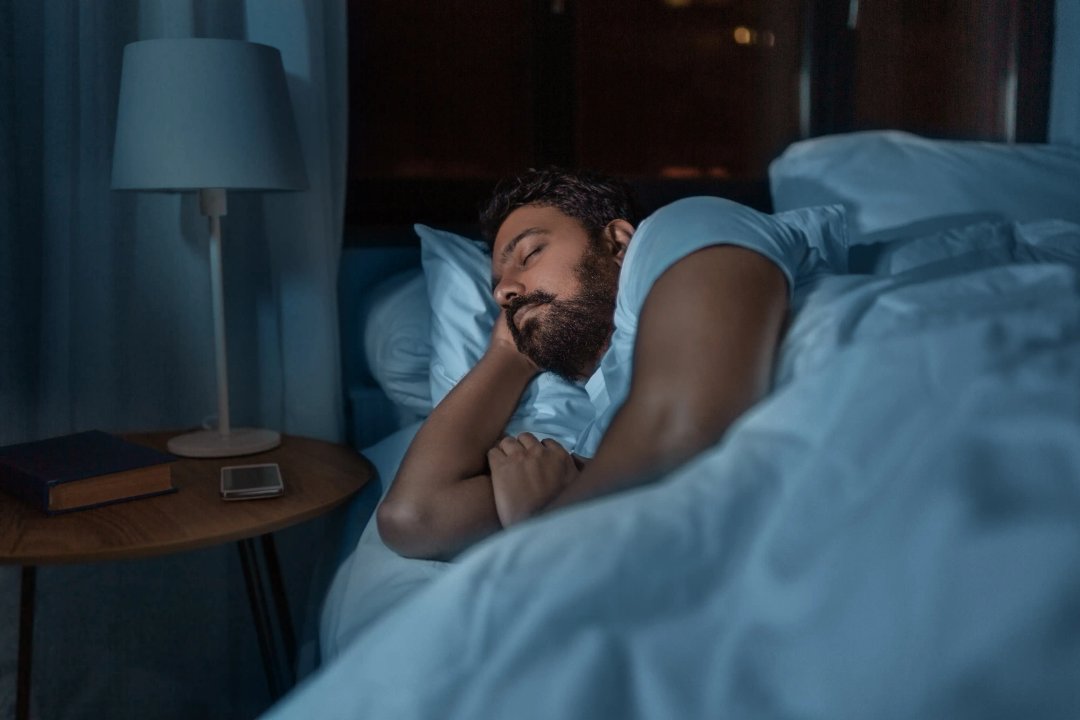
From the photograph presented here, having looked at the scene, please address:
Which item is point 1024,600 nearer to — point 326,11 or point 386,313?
point 386,313

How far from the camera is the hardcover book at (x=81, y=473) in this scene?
1.07m

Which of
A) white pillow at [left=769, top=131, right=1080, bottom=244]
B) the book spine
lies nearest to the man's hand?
the book spine

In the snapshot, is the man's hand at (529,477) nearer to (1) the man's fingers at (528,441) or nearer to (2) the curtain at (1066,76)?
(1) the man's fingers at (528,441)

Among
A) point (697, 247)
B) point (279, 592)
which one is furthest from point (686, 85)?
point (279, 592)

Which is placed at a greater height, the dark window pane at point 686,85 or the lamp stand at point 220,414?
the dark window pane at point 686,85

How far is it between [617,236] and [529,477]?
0.43 meters

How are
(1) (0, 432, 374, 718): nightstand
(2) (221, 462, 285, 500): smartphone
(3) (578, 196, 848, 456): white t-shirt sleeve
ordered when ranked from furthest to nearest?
(2) (221, 462, 285, 500): smartphone → (1) (0, 432, 374, 718): nightstand → (3) (578, 196, 848, 456): white t-shirt sleeve

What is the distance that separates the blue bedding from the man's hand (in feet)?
1.35

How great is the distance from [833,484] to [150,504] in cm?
88

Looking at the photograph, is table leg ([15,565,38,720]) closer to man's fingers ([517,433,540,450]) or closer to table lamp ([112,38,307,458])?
table lamp ([112,38,307,458])

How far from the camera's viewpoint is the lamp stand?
4.41 feet

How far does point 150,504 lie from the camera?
1.13 m

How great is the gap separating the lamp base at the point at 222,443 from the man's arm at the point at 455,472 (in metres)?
0.37

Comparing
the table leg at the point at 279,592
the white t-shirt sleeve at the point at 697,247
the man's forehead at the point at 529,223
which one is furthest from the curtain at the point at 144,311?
the white t-shirt sleeve at the point at 697,247
